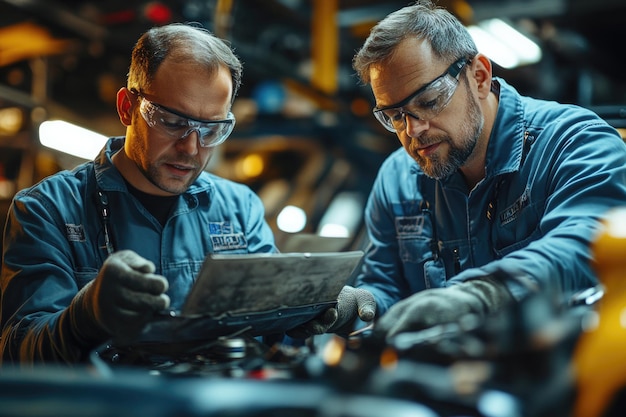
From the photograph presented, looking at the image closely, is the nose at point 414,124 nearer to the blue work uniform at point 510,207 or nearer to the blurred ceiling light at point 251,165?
the blue work uniform at point 510,207

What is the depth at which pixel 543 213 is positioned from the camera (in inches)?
77.7

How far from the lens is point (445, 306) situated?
122cm

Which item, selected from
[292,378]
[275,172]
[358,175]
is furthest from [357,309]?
[275,172]

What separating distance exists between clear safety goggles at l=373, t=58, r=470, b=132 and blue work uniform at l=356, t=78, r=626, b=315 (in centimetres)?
23

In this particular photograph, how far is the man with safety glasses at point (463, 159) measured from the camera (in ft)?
6.18

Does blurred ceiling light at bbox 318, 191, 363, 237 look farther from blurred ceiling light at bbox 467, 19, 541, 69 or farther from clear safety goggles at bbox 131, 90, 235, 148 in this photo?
clear safety goggles at bbox 131, 90, 235, 148

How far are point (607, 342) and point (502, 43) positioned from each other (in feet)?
20.5

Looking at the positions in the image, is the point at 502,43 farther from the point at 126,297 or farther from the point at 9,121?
the point at 126,297

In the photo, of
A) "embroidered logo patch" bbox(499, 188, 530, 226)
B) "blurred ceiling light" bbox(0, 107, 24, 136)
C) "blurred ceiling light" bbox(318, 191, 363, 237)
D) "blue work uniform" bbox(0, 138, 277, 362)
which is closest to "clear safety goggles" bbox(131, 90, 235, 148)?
"blue work uniform" bbox(0, 138, 277, 362)

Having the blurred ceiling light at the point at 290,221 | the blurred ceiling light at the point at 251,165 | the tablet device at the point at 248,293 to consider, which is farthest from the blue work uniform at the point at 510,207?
the blurred ceiling light at the point at 251,165

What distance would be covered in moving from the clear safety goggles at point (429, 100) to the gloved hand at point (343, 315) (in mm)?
559

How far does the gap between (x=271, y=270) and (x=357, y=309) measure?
2.38 feet

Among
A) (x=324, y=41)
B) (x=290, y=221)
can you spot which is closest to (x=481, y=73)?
(x=290, y=221)

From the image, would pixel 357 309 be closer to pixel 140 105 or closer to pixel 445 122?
pixel 445 122
